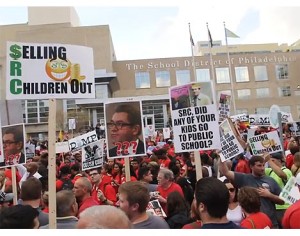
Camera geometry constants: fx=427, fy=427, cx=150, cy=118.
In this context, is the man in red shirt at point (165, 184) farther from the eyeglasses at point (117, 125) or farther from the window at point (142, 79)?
the window at point (142, 79)

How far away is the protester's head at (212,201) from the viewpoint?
3.23m

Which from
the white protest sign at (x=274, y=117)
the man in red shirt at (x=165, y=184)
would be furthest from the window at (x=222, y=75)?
the man in red shirt at (x=165, y=184)

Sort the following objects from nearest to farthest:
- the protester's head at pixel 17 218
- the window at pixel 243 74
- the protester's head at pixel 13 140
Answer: the protester's head at pixel 17 218
the protester's head at pixel 13 140
the window at pixel 243 74

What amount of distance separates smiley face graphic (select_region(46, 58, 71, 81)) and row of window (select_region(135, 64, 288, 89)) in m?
51.3

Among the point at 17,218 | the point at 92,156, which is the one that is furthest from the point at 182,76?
the point at 17,218

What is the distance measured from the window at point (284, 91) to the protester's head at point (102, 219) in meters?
60.3

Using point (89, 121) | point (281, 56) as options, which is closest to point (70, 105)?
point (89, 121)

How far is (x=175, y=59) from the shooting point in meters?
57.7

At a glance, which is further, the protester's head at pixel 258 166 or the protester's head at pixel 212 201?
the protester's head at pixel 258 166

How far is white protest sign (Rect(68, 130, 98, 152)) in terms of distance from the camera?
10.8m

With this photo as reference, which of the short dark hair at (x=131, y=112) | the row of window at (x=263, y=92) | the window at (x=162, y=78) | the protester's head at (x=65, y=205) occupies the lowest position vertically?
the protester's head at (x=65, y=205)

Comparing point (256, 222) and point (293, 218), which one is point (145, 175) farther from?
point (293, 218)

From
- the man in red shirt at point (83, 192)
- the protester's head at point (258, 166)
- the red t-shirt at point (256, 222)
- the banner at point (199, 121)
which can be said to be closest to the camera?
the red t-shirt at point (256, 222)
